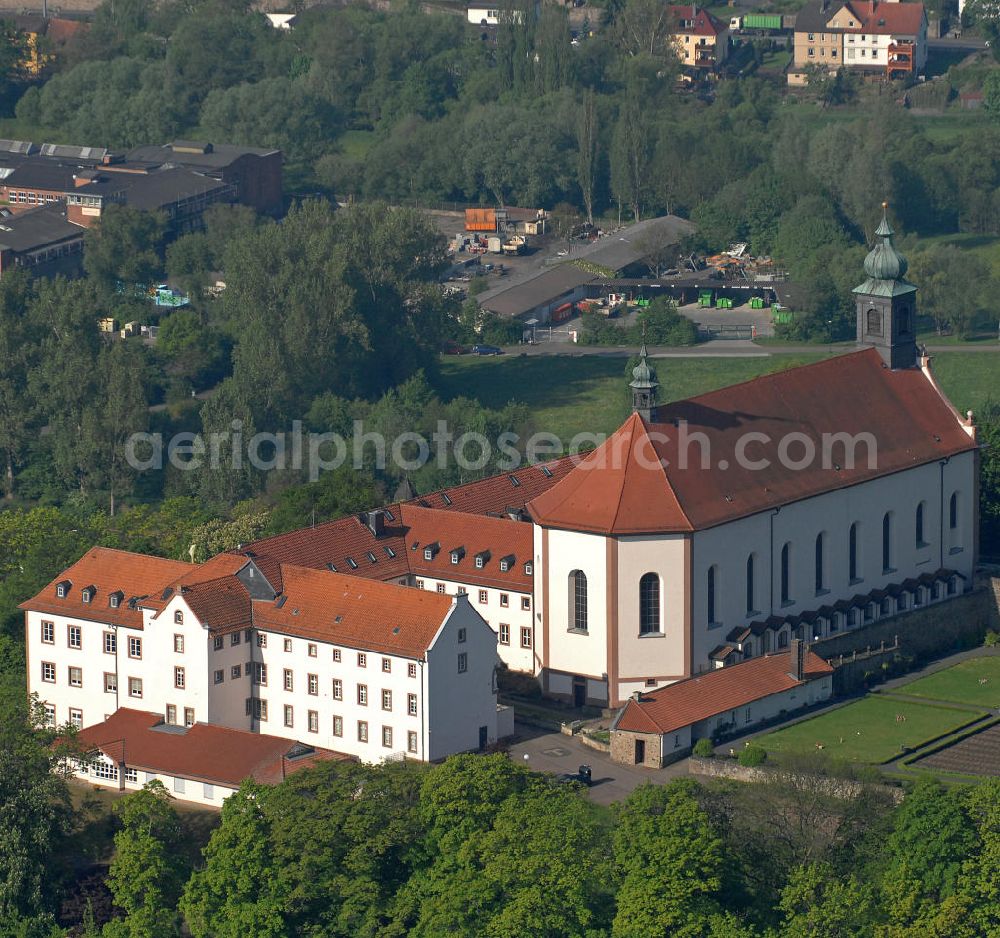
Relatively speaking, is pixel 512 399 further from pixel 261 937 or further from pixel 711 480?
pixel 261 937

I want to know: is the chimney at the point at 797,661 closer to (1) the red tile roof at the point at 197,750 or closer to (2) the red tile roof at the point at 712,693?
(2) the red tile roof at the point at 712,693

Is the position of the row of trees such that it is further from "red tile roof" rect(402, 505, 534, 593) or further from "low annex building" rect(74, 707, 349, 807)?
"red tile roof" rect(402, 505, 534, 593)

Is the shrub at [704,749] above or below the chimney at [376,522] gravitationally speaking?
below

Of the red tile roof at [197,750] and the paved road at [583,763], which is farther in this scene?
the paved road at [583,763]

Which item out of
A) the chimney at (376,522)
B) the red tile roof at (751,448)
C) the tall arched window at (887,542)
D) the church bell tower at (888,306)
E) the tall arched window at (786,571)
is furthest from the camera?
the church bell tower at (888,306)

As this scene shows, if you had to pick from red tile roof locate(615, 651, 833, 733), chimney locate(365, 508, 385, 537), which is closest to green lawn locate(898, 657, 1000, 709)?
red tile roof locate(615, 651, 833, 733)

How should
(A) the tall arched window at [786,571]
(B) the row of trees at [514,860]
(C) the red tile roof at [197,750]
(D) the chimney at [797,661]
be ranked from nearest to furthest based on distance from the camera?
1. (B) the row of trees at [514,860]
2. (C) the red tile roof at [197,750]
3. (D) the chimney at [797,661]
4. (A) the tall arched window at [786,571]

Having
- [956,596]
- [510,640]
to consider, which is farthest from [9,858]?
[956,596]

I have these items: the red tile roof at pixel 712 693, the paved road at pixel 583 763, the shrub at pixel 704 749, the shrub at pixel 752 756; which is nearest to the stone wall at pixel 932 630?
the red tile roof at pixel 712 693

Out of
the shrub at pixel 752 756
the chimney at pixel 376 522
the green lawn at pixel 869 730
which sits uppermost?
the chimney at pixel 376 522
